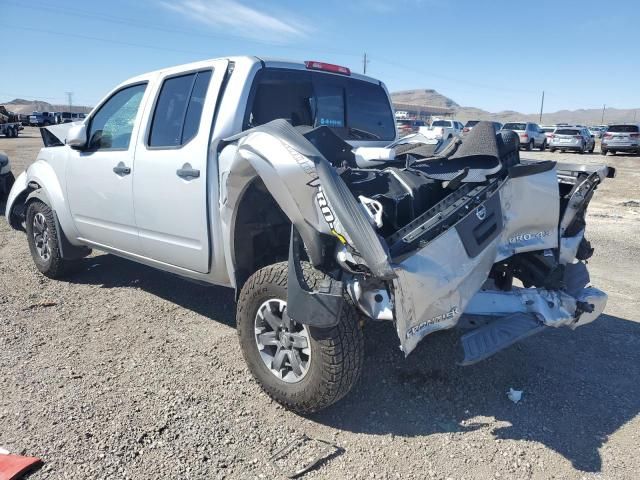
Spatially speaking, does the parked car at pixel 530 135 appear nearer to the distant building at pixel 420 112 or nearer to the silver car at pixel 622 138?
the silver car at pixel 622 138

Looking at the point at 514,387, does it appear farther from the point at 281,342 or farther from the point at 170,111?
the point at 170,111

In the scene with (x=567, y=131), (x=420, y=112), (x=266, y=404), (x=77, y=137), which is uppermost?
(x=420, y=112)

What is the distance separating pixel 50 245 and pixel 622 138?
29.5 metres

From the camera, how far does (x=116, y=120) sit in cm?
470

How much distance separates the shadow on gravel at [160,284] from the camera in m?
4.86

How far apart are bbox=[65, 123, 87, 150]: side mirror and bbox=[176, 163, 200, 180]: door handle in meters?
1.52

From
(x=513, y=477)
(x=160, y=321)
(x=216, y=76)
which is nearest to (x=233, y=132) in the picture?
(x=216, y=76)

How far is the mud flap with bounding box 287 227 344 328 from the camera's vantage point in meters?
2.68

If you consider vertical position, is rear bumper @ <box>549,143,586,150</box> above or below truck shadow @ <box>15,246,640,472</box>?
above

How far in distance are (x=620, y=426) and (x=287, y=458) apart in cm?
198

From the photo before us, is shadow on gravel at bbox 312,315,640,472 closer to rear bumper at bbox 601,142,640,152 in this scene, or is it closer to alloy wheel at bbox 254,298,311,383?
alloy wheel at bbox 254,298,311,383

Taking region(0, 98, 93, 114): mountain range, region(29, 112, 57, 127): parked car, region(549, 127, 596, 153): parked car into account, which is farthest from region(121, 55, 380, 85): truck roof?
region(0, 98, 93, 114): mountain range

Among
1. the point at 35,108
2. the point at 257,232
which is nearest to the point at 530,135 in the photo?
the point at 257,232

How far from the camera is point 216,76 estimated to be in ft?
12.3
